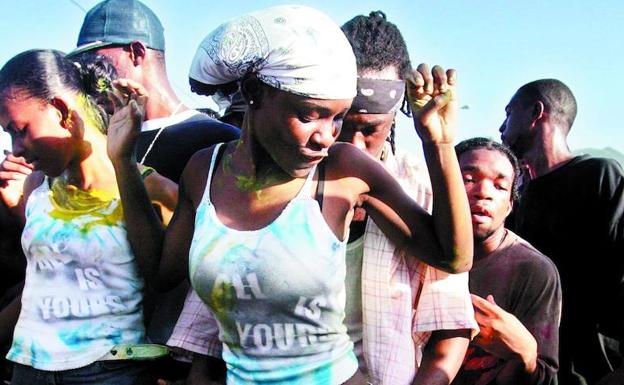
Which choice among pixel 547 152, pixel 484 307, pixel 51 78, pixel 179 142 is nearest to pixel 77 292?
pixel 51 78

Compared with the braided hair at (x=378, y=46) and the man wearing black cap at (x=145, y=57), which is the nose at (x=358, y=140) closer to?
the braided hair at (x=378, y=46)

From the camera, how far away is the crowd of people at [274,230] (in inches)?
80.7

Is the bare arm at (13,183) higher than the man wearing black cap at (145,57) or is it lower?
lower

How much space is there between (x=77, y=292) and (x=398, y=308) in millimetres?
1017

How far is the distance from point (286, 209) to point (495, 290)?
1233 mm

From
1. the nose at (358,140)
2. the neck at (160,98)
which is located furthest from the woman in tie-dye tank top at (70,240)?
the neck at (160,98)

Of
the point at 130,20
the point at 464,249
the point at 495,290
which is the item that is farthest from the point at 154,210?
the point at 130,20

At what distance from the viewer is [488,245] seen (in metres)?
3.06

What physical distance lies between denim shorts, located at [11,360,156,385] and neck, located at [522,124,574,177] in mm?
3262

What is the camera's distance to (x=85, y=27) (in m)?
3.99

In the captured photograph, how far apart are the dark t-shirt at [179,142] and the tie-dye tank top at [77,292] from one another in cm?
53

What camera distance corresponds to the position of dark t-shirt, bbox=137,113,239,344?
8.48 ft

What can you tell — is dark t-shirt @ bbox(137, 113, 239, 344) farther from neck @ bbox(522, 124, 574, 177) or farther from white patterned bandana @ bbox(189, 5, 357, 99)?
neck @ bbox(522, 124, 574, 177)

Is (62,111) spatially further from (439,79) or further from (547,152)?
(547,152)
